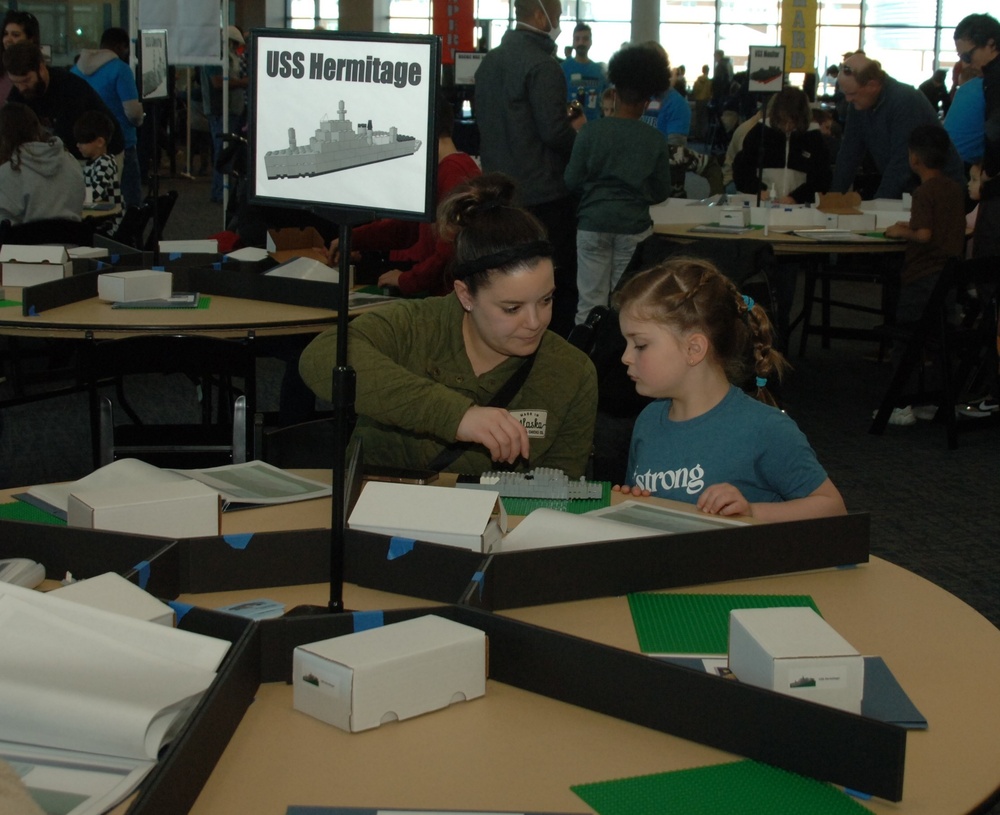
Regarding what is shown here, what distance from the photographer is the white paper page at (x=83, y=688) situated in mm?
981

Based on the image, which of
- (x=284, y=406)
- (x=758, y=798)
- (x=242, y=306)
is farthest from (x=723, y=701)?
(x=284, y=406)

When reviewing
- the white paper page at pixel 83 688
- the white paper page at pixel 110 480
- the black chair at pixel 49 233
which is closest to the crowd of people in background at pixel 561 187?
the black chair at pixel 49 233

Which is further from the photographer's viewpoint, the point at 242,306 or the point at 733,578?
the point at 242,306

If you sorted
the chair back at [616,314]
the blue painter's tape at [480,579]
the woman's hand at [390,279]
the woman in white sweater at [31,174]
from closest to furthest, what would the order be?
the blue painter's tape at [480,579], the chair back at [616,314], the woman's hand at [390,279], the woman in white sweater at [31,174]

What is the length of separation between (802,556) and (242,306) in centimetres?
226

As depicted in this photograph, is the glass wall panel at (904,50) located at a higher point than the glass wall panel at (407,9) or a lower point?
lower

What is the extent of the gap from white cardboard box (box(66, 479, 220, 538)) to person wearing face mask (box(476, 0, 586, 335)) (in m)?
3.78

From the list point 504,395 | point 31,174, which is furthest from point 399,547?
point 31,174

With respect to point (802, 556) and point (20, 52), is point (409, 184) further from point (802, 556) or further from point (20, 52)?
point (20, 52)

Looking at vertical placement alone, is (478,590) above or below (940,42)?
below

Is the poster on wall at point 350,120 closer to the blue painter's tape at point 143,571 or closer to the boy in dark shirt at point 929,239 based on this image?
the blue painter's tape at point 143,571

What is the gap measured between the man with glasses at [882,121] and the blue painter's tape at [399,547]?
16.7 feet

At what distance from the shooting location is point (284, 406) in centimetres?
404

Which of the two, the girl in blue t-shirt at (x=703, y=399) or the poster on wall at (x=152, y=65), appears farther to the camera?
the poster on wall at (x=152, y=65)
